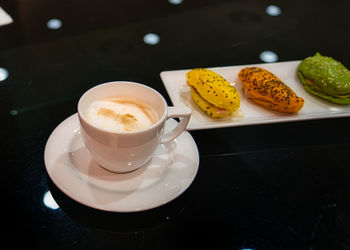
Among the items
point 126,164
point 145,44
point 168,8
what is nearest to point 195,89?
point 145,44

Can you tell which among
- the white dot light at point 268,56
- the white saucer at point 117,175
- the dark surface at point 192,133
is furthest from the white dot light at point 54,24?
the white dot light at point 268,56

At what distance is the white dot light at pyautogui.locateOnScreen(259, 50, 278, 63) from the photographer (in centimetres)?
136

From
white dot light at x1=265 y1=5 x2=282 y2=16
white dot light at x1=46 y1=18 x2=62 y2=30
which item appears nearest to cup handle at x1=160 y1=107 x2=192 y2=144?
white dot light at x1=46 y1=18 x2=62 y2=30

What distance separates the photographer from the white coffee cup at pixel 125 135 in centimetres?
70

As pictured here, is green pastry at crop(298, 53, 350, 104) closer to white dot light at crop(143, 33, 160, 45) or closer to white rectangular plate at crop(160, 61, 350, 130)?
white rectangular plate at crop(160, 61, 350, 130)

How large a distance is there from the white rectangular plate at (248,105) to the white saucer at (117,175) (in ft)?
0.53

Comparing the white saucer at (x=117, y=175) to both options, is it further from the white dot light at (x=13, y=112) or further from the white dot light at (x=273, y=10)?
the white dot light at (x=273, y=10)

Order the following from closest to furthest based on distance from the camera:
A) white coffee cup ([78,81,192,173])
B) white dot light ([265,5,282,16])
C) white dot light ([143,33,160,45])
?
white coffee cup ([78,81,192,173])
white dot light ([143,33,160,45])
white dot light ([265,5,282,16])

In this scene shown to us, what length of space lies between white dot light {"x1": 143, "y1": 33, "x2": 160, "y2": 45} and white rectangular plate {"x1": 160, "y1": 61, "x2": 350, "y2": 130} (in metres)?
0.22

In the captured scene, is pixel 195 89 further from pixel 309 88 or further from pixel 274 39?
pixel 274 39

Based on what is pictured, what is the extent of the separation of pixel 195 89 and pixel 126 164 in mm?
447

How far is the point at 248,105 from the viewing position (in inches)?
45.0

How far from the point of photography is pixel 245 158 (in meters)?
0.94

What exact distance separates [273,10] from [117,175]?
3.92 ft
